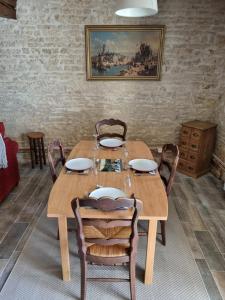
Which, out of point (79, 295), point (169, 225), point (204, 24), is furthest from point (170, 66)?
point (79, 295)

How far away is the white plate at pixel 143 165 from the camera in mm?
2314

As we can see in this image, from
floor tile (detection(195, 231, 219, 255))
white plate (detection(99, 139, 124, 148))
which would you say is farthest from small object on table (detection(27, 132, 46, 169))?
floor tile (detection(195, 231, 219, 255))

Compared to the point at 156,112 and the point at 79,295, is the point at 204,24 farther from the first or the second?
the point at 79,295

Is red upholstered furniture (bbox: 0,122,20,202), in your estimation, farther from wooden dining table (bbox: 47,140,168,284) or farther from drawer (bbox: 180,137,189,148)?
drawer (bbox: 180,137,189,148)

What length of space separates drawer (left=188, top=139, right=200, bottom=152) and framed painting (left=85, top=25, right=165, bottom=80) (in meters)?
1.24

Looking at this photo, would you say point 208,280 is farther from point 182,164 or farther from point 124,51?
point 124,51

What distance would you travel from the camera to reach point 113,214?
1728 mm

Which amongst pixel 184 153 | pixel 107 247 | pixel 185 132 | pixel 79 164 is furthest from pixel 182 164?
pixel 107 247

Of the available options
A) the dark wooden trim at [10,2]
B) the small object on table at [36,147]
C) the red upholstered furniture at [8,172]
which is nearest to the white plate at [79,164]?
the red upholstered furniture at [8,172]

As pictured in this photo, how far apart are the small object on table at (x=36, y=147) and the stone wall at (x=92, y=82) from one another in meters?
0.25

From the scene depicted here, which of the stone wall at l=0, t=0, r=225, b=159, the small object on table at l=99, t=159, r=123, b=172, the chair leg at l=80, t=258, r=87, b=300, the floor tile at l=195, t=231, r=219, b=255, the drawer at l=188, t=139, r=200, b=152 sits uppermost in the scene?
the stone wall at l=0, t=0, r=225, b=159

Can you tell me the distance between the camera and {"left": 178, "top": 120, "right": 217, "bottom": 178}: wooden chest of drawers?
3.89 meters

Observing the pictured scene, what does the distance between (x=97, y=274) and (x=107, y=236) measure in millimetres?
539

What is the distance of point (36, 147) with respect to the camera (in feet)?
14.3
